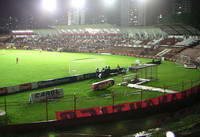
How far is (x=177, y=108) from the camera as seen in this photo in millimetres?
20672

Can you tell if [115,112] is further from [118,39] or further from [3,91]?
[118,39]

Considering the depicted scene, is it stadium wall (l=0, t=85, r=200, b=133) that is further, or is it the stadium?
the stadium

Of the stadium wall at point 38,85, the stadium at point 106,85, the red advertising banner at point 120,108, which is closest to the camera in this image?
the red advertising banner at point 120,108

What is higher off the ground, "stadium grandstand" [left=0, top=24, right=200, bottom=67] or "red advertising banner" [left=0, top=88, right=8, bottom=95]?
"stadium grandstand" [left=0, top=24, right=200, bottom=67]

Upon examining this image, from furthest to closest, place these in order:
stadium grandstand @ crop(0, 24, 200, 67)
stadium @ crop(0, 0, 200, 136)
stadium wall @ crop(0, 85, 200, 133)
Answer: stadium grandstand @ crop(0, 24, 200, 67)
stadium @ crop(0, 0, 200, 136)
stadium wall @ crop(0, 85, 200, 133)

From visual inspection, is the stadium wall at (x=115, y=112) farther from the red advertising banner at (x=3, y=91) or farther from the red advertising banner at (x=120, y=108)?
the red advertising banner at (x=3, y=91)

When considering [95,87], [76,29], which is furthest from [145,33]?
[95,87]

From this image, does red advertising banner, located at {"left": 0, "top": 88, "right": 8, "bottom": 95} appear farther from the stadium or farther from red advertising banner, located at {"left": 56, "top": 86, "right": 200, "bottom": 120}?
red advertising banner, located at {"left": 56, "top": 86, "right": 200, "bottom": 120}

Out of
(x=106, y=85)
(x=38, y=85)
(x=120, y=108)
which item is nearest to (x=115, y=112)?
(x=120, y=108)

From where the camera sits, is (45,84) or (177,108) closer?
(177,108)

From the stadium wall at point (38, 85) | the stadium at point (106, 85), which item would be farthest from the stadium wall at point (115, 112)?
the stadium wall at point (38, 85)

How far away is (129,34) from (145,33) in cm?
628

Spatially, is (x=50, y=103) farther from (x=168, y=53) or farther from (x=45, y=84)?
(x=168, y=53)

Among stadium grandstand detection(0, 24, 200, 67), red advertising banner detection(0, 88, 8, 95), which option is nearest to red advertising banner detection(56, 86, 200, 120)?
red advertising banner detection(0, 88, 8, 95)
